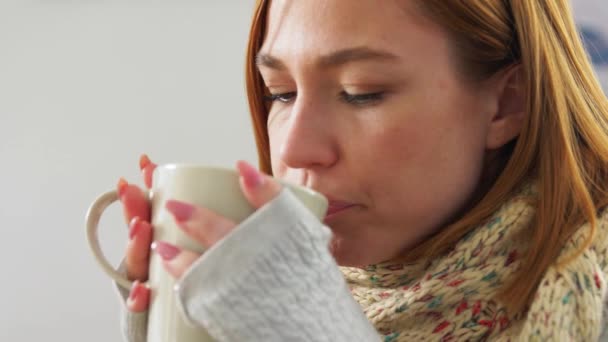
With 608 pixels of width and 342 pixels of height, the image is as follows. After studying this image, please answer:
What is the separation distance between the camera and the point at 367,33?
2.17 feet

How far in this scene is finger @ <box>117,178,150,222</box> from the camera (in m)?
0.54

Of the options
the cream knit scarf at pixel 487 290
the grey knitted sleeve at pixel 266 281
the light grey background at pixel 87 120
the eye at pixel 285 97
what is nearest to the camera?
the grey knitted sleeve at pixel 266 281

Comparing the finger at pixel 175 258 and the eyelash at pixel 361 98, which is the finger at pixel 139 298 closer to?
the finger at pixel 175 258

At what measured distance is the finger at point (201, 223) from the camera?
1.56 ft

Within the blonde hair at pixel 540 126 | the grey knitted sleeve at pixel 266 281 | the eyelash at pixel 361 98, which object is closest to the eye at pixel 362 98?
the eyelash at pixel 361 98

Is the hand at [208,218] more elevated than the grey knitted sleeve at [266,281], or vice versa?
the hand at [208,218]

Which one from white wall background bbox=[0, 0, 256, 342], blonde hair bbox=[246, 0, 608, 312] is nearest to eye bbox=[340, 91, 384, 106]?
blonde hair bbox=[246, 0, 608, 312]

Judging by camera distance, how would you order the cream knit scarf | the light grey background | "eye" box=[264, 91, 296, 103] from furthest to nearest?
the light grey background → "eye" box=[264, 91, 296, 103] → the cream knit scarf

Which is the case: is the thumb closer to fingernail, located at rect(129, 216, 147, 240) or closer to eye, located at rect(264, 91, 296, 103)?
fingernail, located at rect(129, 216, 147, 240)

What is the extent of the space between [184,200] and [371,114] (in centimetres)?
26

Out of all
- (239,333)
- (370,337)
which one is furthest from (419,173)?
(239,333)

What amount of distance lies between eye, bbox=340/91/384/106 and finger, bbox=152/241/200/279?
278mm

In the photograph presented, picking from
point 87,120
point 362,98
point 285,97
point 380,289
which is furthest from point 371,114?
point 87,120

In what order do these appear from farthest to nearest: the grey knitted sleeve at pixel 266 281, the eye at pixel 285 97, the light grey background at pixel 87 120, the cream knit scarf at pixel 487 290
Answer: the light grey background at pixel 87 120 → the eye at pixel 285 97 → the cream knit scarf at pixel 487 290 → the grey knitted sleeve at pixel 266 281
